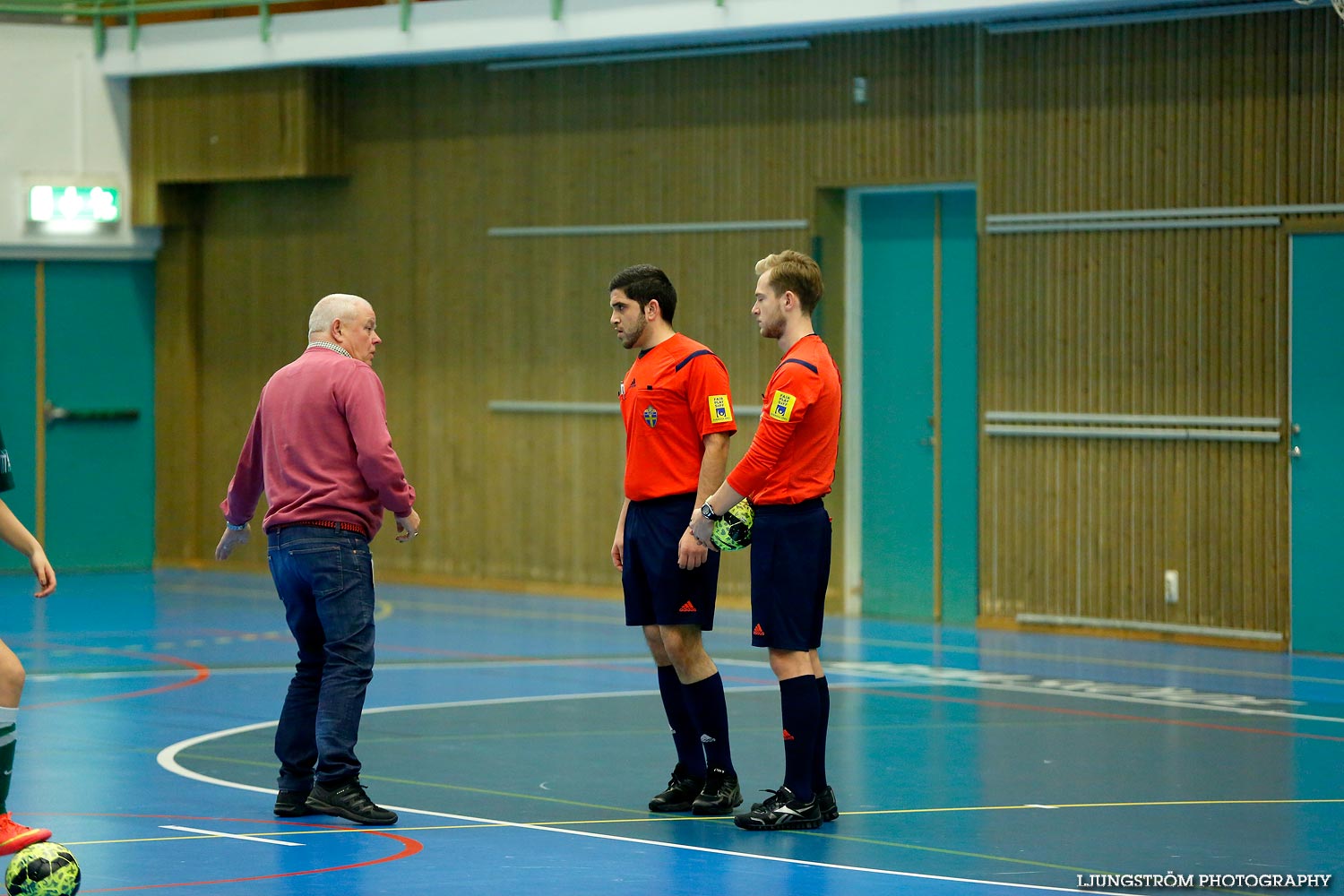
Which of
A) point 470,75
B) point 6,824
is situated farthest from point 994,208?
point 6,824

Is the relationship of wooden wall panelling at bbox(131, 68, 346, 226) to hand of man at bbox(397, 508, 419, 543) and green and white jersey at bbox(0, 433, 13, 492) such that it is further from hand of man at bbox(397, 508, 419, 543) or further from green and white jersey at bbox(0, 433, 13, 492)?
green and white jersey at bbox(0, 433, 13, 492)

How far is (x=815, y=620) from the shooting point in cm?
758

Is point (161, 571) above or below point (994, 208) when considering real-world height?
below

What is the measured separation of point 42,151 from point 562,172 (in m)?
5.13

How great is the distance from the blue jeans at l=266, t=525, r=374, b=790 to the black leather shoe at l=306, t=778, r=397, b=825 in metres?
0.04

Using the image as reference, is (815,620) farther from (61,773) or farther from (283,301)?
(283,301)

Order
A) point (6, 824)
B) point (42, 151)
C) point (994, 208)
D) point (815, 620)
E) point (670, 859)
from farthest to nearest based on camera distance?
point (42, 151), point (994, 208), point (815, 620), point (670, 859), point (6, 824)

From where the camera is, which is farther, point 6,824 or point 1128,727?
point 1128,727

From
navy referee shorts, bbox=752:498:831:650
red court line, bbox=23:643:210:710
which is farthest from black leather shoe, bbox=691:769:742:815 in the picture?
red court line, bbox=23:643:210:710

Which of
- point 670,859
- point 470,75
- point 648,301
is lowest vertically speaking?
point 670,859

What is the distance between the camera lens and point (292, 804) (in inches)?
309

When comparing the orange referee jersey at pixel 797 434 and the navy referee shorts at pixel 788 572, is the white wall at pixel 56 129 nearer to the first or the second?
the orange referee jersey at pixel 797 434

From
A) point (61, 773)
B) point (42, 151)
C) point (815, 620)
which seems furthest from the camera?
point (42, 151)

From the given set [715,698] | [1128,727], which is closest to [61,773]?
[715,698]
